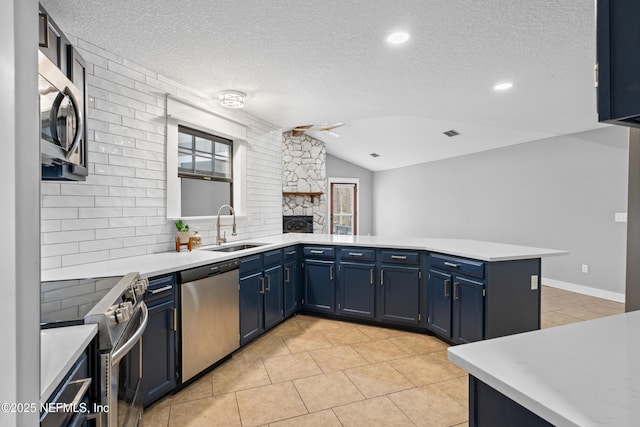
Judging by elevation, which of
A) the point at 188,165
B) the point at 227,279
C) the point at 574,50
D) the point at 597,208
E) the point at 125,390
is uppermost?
the point at 574,50

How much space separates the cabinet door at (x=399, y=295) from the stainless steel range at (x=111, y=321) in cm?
235

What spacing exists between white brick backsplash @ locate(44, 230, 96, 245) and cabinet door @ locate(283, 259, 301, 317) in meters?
1.80

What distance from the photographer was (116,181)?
8.15 feet

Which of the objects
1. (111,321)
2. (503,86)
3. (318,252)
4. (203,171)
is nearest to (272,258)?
(318,252)

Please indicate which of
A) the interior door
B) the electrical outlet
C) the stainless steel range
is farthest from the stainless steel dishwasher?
the interior door

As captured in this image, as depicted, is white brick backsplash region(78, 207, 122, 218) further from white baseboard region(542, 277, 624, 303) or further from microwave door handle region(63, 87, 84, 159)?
white baseboard region(542, 277, 624, 303)

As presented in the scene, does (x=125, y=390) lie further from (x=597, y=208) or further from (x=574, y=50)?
(x=597, y=208)

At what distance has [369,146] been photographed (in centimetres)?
784

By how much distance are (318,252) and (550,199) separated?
4.14 m

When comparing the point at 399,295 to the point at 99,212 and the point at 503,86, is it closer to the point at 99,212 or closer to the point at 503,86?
the point at 503,86

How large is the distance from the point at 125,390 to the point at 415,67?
2.85 meters

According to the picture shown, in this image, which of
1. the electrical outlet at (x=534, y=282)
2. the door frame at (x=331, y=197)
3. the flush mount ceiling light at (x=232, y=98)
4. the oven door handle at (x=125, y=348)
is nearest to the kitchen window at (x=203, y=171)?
the flush mount ceiling light at (x=232, y=98)

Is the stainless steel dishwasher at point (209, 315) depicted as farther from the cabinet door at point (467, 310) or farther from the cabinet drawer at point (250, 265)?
the cabinet door at point (467, 310)

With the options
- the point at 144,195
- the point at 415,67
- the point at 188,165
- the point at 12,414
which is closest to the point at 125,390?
the point at 12,414
